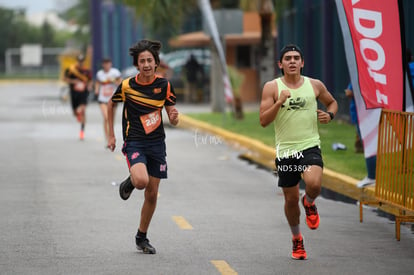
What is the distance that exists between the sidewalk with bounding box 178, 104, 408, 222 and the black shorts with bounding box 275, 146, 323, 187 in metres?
2.41

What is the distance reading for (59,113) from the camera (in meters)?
38.5

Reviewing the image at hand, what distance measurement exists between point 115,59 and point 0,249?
2019 inches

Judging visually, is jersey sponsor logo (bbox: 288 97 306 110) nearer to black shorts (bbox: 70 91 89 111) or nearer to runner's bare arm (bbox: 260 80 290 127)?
runner's bare arm (bbox: 260 80 290 127)

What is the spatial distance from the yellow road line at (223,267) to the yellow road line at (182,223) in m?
2.07

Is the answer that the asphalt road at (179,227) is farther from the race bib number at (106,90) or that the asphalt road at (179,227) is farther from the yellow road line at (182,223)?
the race bib number at (106,90)

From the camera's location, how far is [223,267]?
894cm

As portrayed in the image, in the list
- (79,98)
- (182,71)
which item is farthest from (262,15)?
(182,71)

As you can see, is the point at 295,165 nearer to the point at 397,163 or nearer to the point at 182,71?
the point at 397,163

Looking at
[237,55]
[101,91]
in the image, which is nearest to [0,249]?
[101,91]

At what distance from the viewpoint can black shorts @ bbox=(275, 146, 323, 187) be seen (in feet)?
30.6

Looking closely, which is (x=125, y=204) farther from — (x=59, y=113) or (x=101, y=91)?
(x=59, y=113)

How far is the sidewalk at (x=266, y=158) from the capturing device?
13.8 m

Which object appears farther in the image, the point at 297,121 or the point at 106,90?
the point at 106,90

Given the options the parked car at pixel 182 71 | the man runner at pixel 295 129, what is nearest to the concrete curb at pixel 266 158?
the man runner at pixel 295 129
